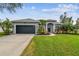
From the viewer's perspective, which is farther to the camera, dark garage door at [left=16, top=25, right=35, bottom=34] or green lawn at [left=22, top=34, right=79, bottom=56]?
dark garage door at [left=16, top=25, right=35, bottom=34]

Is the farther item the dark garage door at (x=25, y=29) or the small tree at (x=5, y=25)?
the dark garage door at (x=25, y=29)

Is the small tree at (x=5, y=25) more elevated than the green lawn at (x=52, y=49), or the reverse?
the small tree at (x=5, y=25)

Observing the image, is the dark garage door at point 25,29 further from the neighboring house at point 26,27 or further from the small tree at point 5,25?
the small tree at point 5,25

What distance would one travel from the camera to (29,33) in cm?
1466

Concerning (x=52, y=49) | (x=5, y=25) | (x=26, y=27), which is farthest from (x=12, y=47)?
(x=26, y=27)

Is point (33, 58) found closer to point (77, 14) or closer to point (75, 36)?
point (77, 14)

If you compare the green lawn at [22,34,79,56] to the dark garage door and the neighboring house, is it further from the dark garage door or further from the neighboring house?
the dark garage door

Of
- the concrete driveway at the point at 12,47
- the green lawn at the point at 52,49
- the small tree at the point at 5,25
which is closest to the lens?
the concrete driveway at the point at 12,47

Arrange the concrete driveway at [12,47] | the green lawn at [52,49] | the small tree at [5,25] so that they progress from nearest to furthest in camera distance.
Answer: the concrete driveway at [12,47], the green lawn at [52,49], the small tree at [5,25]

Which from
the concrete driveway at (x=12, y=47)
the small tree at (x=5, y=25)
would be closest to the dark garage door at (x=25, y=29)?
the small tree at (x=5, y=25)

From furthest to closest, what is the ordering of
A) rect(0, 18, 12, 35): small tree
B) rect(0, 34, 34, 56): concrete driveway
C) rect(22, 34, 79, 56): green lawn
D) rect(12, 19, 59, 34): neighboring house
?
rect(12, 19, 59, 34): neighboring house, rect(0, 18, 12, 35): small tree, rect(22, 34, 79, 56): green lawn, rect(0, 34, 34, 56): concrete driveway

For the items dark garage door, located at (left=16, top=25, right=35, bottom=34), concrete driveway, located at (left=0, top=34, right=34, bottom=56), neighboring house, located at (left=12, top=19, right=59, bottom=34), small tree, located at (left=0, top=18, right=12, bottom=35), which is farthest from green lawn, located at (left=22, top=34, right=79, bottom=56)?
dark garage door, located at (left=16, top=25, right=35, bottom=34)

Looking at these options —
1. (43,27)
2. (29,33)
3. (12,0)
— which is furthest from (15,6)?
(43,27)

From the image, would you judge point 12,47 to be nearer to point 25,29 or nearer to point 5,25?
point 5,25
